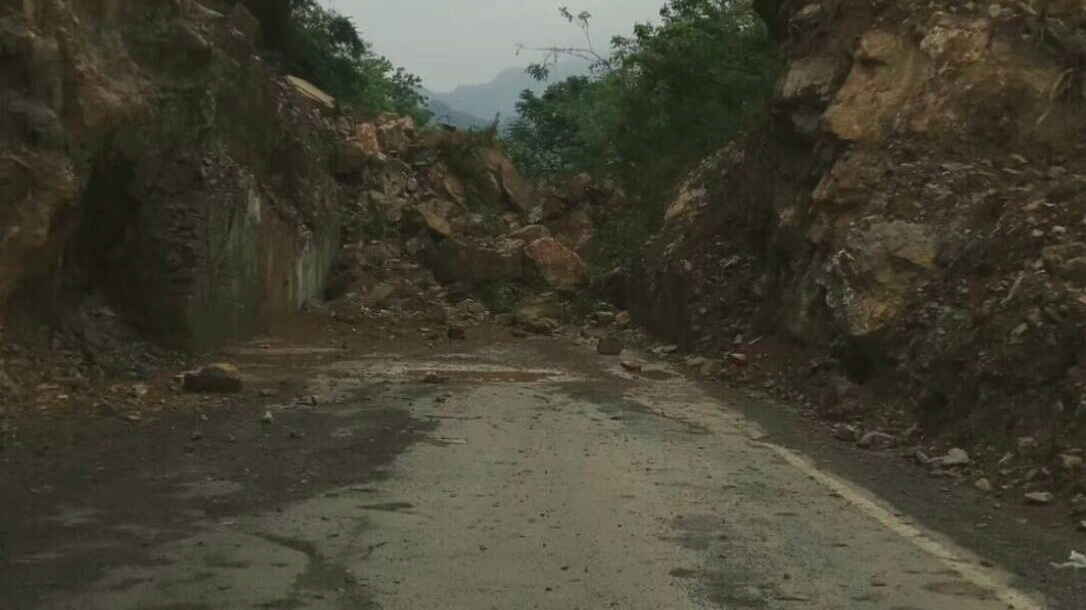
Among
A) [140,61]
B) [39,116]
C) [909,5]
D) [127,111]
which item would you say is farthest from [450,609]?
[909,5]

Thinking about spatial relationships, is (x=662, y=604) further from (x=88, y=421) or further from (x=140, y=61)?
(x=140, y=61)

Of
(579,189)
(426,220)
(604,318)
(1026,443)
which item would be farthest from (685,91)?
(1026,443)

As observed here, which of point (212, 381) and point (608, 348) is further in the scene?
point (608, 348)

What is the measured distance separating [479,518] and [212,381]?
6889mm

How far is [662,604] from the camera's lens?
5.54 meters

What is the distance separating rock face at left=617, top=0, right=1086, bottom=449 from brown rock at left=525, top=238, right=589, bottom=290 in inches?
336

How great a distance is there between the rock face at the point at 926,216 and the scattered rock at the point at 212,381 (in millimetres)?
6791

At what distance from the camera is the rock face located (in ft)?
36.8

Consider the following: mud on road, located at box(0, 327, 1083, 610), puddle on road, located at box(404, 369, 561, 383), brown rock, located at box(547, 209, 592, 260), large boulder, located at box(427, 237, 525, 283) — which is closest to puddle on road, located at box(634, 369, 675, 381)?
puddle on road, located at box(404, 369, 561, 383)

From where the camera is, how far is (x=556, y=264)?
30.6 meters

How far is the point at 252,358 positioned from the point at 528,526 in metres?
11.7

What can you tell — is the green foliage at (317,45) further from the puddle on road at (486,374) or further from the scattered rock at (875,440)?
the scattered rock at (875,440)

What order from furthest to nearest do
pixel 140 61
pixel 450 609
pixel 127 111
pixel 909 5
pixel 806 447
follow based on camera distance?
pixel 909 5, pixel 140 61, pixel 127 111, pixel 806 447, pixel 450 609

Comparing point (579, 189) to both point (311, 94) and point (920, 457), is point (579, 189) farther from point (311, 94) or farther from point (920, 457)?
point (920, 457)
